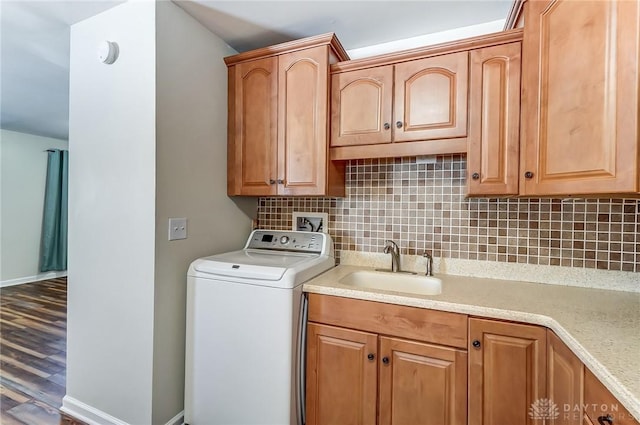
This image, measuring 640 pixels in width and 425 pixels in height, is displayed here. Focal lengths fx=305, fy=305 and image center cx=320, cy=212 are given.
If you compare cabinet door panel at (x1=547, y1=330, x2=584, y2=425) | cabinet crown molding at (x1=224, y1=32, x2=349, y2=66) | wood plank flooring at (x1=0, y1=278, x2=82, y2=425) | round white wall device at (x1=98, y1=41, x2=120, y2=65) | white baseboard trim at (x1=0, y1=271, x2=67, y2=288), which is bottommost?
wood plank flooring at (x1=0, y1=278, x2=82, y2=425)

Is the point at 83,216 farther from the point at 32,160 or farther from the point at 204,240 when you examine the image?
the point at 32,160

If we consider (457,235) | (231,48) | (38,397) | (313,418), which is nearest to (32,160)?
(38,397)

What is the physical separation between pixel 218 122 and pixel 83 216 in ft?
3.10

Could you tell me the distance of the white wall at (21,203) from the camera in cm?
429

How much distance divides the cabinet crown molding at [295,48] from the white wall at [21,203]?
175 inches

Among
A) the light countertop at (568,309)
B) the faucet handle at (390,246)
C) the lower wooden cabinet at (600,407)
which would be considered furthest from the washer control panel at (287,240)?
the lower wooden cabinet at (600,407)

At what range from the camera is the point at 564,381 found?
39.0 inches

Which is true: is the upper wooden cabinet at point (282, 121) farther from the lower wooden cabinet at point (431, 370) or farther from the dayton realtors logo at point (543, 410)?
the dayton realtors logo at point (543, 410)

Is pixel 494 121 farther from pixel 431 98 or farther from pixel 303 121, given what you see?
pixel 303 121

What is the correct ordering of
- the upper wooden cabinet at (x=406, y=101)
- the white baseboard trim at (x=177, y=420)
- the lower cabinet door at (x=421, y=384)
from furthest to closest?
1. the white baseboard trim at (x=177, y=420)
2. the upper wooden cabinet at (x=406, y=101)
3. the lower cabinet door at (x=421, y=384)

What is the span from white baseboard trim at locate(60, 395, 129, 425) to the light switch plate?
3.39 ft

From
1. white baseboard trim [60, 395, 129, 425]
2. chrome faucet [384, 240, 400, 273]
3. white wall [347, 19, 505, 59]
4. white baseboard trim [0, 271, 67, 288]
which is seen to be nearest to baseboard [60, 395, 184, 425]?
white baseboard trim [60, 395, 129, 425]

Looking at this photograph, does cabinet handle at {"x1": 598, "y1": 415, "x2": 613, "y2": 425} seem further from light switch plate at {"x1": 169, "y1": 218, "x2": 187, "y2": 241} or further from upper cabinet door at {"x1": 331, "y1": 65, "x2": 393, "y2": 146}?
light switch plate at {"x1": 169, "y1": 218, "x2": 187, "y2": 241}

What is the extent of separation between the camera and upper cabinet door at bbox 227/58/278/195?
1.88m
